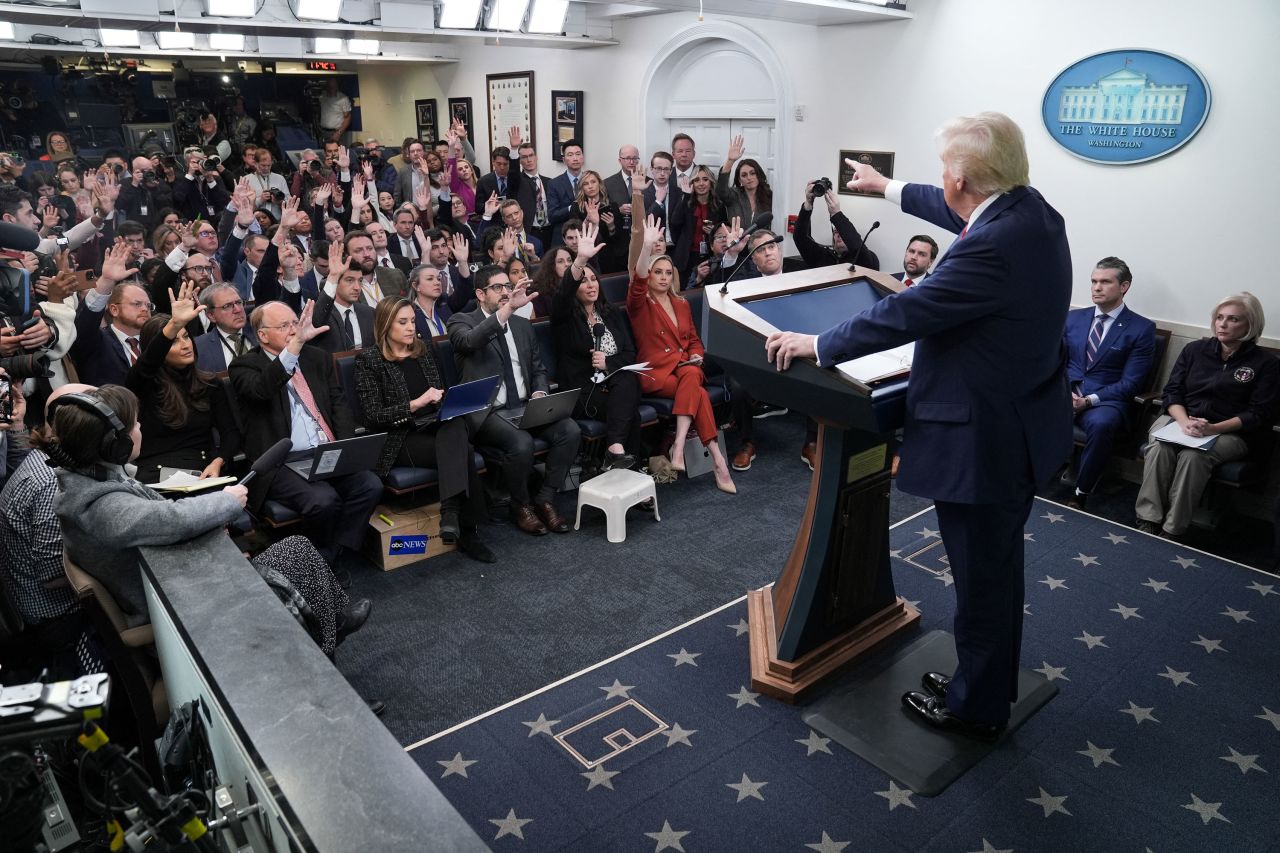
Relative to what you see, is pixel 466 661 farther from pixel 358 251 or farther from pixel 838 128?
pixel 838 128

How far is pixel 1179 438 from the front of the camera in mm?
4484

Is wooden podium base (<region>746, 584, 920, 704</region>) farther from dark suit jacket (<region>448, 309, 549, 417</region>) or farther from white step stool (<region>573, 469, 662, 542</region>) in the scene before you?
dark suit jacket (<region>448, 309, 549, 417</region>)

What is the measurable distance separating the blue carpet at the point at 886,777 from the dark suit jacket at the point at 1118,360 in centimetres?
148

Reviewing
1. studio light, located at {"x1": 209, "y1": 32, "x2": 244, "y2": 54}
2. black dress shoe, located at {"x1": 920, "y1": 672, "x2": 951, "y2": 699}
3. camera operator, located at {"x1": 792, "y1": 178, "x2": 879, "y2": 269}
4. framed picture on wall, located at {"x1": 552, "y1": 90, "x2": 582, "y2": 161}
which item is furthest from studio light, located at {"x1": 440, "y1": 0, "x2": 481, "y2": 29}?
black dress shoe, located at {"x1": 920, "y1": 672, "x2": 951, "y2": 699}

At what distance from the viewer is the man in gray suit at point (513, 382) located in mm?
4521

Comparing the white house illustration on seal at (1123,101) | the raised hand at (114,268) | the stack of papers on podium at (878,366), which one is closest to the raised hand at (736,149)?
the white house illustration on seal at (1123,101)

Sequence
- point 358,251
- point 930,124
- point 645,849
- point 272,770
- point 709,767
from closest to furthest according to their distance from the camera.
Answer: point 272,770, point 645,849, point 709,767, point 358,251, point 930,124

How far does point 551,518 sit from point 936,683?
214 centimetres

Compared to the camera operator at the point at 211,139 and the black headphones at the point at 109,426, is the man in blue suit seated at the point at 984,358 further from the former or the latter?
the camera operator at the point at 211,139

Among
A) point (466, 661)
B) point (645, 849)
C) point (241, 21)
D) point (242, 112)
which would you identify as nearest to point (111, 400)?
point (466, 661)

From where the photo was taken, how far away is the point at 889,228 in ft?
21.8

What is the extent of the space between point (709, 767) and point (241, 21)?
637cm

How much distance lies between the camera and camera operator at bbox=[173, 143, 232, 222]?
7926mm

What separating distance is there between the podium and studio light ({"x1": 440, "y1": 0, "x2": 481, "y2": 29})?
17.9 ft
